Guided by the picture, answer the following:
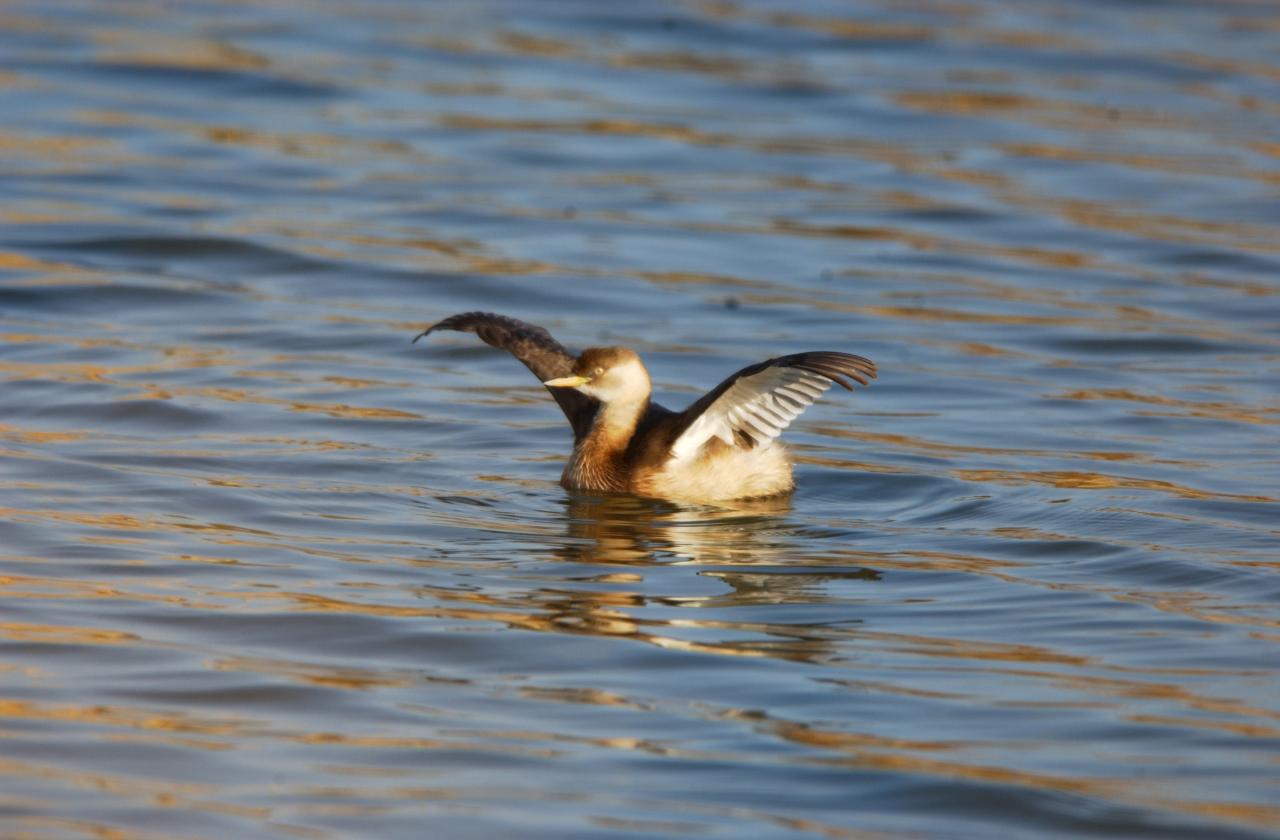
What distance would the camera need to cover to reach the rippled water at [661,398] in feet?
18.8

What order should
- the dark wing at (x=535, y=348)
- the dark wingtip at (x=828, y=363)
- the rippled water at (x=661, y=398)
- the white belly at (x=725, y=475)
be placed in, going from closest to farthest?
the rippled water at (x=661, y=398) → the dark wingtip at (x=828, y=363) → the white belly at (x=725, y=475) → the dark wing at (x=535, y=348)

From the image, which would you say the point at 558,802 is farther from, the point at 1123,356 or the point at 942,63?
the point at 942,63

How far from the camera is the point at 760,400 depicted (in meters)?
8.80

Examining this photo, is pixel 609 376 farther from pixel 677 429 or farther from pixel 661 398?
pixel 661 398

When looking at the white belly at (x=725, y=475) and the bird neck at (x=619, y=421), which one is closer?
the white belly at (x=725, y=475)

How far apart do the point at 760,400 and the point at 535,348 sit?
163cm

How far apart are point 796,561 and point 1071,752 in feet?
7.69

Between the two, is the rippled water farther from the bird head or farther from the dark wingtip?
the dark wingtip

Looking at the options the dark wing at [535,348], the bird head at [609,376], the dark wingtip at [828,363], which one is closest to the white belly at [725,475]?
the bird head at [609,376]

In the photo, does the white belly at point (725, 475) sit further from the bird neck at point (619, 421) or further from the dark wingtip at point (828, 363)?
the dark wingtip at point (828, 363)

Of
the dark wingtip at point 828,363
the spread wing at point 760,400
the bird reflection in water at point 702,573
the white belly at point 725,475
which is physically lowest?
the bird reflection in water at point 702,573

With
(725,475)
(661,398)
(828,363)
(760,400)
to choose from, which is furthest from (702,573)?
(661,398)

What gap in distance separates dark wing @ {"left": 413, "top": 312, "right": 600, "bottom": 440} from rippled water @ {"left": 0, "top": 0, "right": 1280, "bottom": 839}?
1.10ft

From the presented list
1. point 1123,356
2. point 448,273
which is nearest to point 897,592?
point 1123,356
